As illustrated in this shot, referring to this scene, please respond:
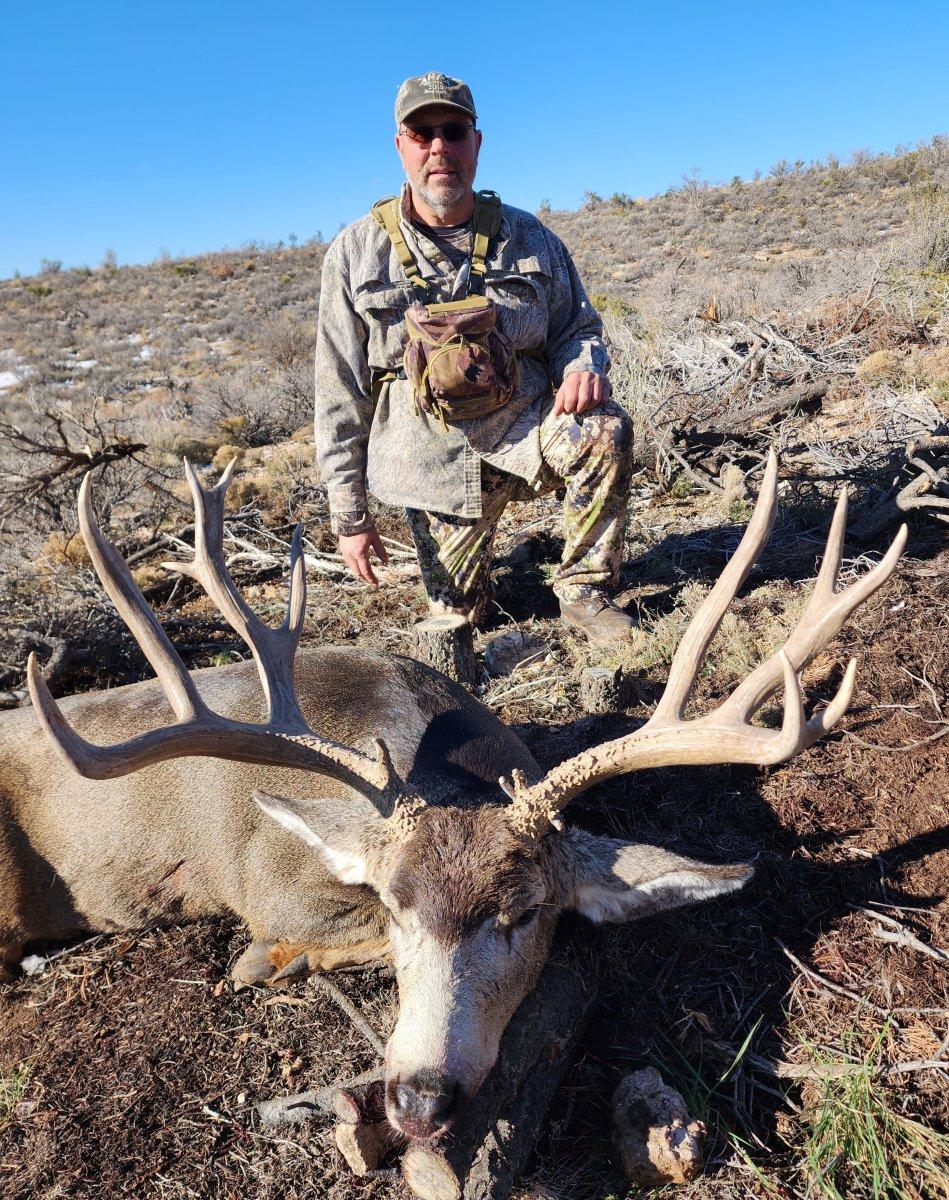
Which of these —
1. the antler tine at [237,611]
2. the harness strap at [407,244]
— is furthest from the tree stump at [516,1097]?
the harness strap at [407,244]

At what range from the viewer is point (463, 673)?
4309 mm

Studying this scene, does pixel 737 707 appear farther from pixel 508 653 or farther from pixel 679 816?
pixel 508 653

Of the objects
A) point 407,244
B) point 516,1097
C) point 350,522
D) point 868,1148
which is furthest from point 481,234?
point 868,1148

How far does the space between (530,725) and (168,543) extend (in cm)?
393

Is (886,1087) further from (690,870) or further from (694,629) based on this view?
(694,629)

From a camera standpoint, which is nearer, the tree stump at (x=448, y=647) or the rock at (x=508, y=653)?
the tree stump at (x=448, y=647)

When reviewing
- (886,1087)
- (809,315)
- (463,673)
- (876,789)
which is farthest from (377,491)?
(809,315)

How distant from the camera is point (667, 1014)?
245 centimetres

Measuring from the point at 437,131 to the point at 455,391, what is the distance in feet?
4.40

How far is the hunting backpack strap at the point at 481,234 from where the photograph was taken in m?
4.31

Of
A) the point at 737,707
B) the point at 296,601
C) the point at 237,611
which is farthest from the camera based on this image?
the point at 296,601

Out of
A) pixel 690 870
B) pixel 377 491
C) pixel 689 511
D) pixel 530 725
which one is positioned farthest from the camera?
pixel 689 511

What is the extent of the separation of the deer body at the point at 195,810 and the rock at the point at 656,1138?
1107 mm

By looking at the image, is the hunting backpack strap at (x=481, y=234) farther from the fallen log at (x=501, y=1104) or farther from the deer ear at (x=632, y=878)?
the fallen log at (x=501, y=1104)
